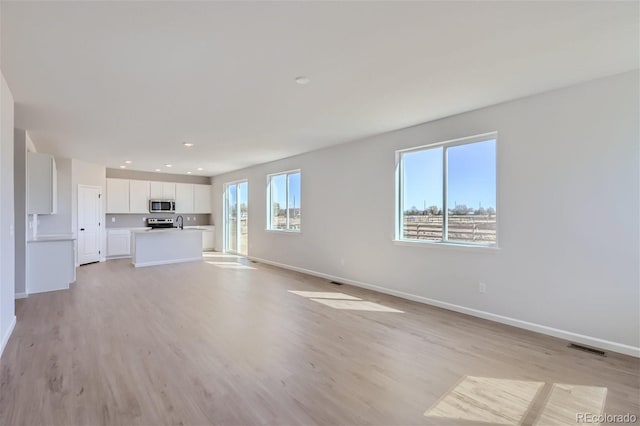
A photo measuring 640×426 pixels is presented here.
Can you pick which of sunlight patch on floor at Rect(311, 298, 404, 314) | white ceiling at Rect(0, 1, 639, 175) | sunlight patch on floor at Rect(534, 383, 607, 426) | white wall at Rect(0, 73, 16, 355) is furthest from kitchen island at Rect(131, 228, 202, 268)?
sunlight patch on floor at Rect(534, 383, 607, 426)

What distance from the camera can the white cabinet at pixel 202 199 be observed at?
10.5m

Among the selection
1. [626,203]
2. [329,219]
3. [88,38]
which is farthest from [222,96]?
[626,203]

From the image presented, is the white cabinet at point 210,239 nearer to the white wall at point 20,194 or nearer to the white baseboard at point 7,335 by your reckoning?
the white wall at point 20,194

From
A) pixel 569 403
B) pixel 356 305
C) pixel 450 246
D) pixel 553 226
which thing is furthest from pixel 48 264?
pixel 553 226

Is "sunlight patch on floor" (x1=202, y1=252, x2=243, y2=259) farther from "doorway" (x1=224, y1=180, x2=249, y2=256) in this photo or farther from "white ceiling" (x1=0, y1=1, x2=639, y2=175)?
"white ceiling" (x1=0, y1=1, x2=639, y2=175)

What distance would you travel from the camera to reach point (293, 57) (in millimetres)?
2627

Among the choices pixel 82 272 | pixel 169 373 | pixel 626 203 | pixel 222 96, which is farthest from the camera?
pixel 82 272

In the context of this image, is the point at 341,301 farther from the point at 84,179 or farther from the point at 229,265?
the point at 84,179

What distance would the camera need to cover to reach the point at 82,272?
6867mm

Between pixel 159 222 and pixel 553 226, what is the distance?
940cm

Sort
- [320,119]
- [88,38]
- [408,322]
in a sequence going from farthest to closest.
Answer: [320,119] < [408,322] < [88,38]

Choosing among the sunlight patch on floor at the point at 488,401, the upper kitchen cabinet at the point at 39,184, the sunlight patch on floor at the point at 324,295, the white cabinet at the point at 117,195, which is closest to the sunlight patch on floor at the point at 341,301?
the sunlight patch on floor at the point at 324,295

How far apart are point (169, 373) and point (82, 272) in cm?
581

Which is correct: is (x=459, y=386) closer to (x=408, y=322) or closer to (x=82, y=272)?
(x=408, y=322)
